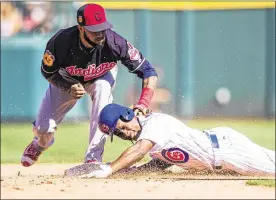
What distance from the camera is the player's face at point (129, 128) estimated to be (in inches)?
277

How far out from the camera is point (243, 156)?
286 inches

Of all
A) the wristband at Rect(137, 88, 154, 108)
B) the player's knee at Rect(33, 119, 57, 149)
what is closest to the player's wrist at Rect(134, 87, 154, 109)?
the wristband at Rect(137, 88, 154, 108)

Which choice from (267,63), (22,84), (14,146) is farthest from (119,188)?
(267,63)

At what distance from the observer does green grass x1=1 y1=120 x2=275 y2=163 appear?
10928mm

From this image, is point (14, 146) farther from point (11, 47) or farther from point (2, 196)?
point (2, 196)

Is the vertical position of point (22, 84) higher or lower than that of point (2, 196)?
lower

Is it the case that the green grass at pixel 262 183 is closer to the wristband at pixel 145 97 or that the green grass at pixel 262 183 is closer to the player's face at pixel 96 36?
the wristband at pixel 145 97

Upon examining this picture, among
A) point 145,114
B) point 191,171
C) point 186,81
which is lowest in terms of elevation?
point 186,81

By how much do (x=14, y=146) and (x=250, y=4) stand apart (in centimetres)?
625

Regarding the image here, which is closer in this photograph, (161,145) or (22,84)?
(161,145)

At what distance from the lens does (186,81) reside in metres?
16.6

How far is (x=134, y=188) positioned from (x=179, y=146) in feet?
2.66

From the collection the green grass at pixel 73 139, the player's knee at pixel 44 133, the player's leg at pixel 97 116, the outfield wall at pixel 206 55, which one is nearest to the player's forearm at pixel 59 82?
the player's leg at pixel 97 116

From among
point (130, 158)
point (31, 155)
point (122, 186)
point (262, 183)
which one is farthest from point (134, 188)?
point (31, 155)
